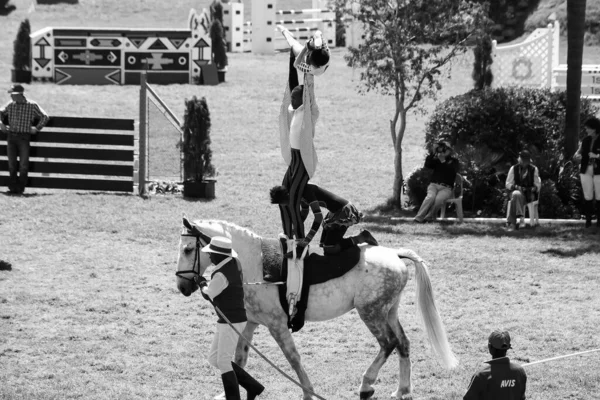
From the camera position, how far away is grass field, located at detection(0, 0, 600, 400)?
10805 mm

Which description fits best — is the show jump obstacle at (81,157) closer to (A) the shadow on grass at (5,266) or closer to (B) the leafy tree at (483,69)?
(A) the shadow on grass at (5,266)

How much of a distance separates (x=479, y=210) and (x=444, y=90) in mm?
12541

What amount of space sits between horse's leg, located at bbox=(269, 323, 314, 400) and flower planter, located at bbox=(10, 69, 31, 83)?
24.3m

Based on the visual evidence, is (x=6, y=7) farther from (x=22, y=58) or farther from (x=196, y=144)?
(x=196, y=144)

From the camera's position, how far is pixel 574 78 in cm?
2041

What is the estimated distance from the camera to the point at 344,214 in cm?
1044

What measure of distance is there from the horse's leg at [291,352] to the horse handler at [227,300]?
0.56m

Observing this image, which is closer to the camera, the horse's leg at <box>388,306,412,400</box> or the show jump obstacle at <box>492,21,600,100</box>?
the horse's leg at <box>388,306,412,400</box>

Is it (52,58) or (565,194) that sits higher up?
(52,58)

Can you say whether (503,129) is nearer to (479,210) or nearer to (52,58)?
(479,210)

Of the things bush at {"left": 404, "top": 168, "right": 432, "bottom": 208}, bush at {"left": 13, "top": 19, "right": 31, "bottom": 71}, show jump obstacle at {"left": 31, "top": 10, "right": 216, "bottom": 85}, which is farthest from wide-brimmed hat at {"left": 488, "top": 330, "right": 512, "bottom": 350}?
bush at {"left": 13, "top": 19, "right": 31, "bottom": 71}

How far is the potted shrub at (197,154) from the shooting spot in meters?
21.1

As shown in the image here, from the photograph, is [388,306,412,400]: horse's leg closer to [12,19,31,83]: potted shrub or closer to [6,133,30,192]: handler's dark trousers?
[6,133,30,192]: handler's dark trousers

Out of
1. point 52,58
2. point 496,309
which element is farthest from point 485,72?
point 496,309
